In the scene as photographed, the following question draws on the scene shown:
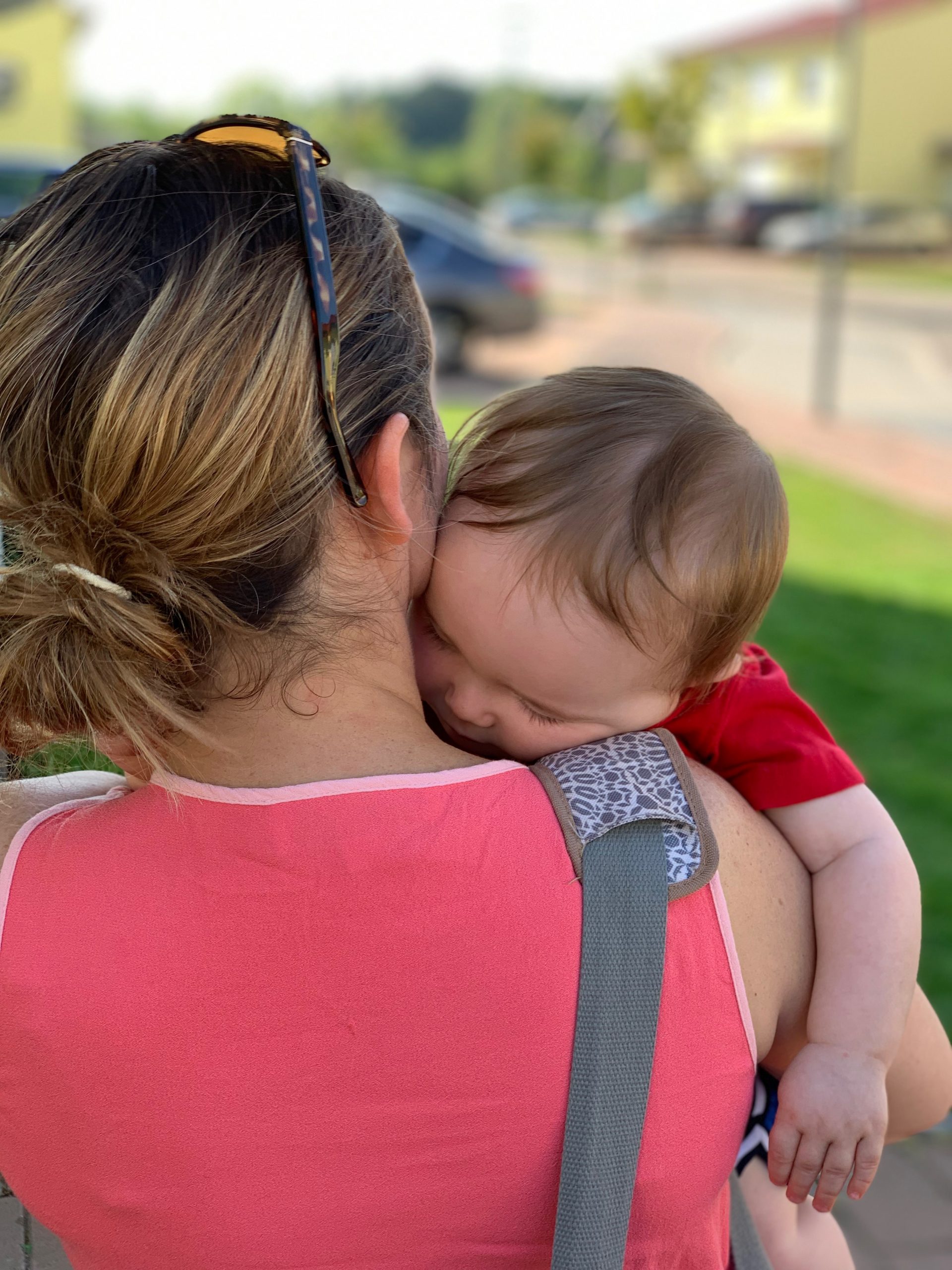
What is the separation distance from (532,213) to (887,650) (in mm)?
43457

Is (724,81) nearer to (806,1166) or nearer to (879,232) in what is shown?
(879,232)

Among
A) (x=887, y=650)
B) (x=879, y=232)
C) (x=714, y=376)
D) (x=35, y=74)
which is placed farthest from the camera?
(x=879, y=232)

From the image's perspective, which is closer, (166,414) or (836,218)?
(166,414)

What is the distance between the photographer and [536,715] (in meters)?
1.37

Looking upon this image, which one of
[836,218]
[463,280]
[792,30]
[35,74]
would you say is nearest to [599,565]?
[836,218]

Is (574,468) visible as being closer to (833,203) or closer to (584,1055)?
(584,1055)

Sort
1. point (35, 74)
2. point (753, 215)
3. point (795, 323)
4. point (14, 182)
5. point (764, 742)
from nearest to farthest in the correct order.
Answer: point (764, 742) < point (14, 182) < point (795, 323) < point (35, 74) < point (753, 215)

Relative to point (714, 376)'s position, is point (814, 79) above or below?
above

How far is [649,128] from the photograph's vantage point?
42188 mm

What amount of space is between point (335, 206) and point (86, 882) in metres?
0.59

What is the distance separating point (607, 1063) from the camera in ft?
3.26

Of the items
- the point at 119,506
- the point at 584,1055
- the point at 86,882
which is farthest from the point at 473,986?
the point at 119,506

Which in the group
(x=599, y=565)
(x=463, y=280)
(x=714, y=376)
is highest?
(x=599, y=565)

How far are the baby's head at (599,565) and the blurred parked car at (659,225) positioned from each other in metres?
42.4
